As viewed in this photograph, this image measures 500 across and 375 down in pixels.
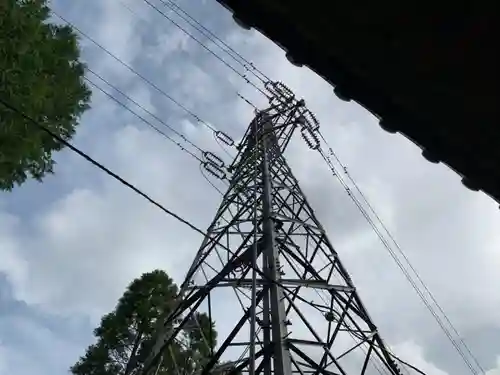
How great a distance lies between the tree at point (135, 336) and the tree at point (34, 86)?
9028 millimetres

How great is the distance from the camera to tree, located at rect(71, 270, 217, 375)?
47.1 ft

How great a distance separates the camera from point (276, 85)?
12.4 metres

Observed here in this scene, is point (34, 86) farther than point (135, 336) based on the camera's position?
No

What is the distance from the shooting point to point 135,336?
14875 millimetres

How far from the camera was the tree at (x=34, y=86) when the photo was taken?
4.81m

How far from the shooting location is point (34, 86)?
500 cm

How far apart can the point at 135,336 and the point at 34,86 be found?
37.3ft

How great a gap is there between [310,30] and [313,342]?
438 centimetres

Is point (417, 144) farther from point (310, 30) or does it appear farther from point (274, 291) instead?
point (274, 291)

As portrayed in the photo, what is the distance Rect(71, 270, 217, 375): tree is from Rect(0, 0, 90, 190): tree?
903 centimetres

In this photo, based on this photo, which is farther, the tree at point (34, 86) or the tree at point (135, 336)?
the tree at point (135, 336)

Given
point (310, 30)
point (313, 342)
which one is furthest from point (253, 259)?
point (310, 30)

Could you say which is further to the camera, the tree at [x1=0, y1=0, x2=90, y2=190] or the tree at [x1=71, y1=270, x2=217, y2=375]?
the tree at [x1=71, y1=270, x2=217, y2=375]

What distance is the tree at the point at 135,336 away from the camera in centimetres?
1434
